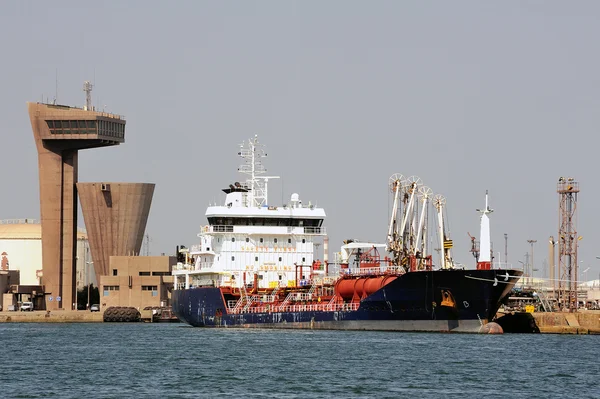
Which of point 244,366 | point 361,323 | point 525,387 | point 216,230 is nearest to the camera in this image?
point 525,387

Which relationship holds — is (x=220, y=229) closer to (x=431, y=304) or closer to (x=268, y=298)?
(x=268, y=298)

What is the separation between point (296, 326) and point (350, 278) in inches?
195

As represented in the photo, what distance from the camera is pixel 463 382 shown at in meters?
42.8

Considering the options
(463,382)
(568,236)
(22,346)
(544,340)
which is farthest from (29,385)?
(568,236)

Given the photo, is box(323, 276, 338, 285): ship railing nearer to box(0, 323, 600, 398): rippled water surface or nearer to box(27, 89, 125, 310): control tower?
box(0, 323, 600, 398): rippled water surface

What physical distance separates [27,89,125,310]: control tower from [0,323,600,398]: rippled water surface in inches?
2687

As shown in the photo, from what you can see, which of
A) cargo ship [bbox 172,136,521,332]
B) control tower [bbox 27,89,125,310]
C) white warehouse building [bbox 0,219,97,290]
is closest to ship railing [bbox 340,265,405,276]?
cargo ship [bbox 172,136,521,332]

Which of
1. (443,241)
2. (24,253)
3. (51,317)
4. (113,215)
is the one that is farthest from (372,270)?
(24,253)

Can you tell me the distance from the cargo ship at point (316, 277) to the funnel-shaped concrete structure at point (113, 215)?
5286cm

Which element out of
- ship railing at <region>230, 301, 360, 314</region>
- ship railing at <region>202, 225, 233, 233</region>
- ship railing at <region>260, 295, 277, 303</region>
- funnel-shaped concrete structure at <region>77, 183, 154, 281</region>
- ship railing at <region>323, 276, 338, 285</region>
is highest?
funnel-shaped concrete structure at <region>77, 183, 154, 281</region>

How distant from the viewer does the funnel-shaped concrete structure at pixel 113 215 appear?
138 m

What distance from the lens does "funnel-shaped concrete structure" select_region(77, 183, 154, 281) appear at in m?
138

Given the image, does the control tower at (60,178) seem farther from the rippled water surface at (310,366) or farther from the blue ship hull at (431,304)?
the blue ship hull at (431,304)

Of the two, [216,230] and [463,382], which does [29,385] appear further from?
[216,230]
